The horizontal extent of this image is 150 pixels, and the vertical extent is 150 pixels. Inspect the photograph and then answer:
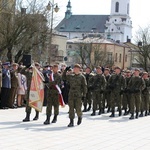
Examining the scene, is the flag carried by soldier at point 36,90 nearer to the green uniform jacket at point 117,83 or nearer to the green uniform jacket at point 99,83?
the green uniform jacket at point 99,83

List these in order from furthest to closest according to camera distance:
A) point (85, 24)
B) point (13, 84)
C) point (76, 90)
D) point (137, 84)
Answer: point (85, 24)
point (13, 84)
point (137, 84)
point (76, 90)

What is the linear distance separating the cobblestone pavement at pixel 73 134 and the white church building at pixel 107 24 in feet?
435

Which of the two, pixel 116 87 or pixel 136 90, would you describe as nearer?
pixel 136 90

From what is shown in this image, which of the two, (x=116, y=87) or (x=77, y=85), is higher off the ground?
(x=77, y=85)

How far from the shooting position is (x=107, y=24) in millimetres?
151125

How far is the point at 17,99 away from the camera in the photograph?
60.7ft

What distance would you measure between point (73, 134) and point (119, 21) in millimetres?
142604

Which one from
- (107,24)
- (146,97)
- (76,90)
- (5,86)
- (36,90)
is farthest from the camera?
(107,24)

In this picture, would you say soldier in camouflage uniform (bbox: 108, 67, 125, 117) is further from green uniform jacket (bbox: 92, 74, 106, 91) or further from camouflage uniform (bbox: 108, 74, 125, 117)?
green uniform jacket (bbox: 92, 74, 106, 91)

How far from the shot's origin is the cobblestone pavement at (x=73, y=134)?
399 inches

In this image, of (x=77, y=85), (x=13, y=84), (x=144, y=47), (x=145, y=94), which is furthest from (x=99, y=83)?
(x=144, y=47)

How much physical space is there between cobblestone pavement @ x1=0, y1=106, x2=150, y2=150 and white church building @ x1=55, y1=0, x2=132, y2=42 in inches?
5219

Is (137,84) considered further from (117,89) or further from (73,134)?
(73,134)

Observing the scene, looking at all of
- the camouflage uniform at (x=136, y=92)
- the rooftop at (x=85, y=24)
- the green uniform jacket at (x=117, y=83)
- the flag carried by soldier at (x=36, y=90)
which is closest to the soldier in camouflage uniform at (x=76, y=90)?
the flag carried by soldier at (x=36, y=90)
